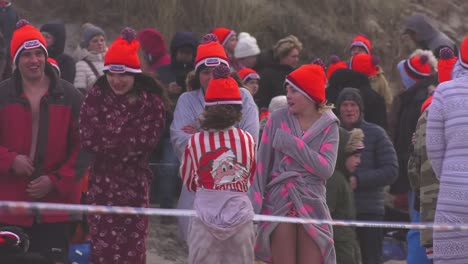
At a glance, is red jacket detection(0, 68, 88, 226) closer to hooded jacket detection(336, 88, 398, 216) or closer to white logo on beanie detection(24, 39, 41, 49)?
white logo on beanie detection(24, 39, 41, 49)

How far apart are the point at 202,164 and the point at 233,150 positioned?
8.6 inches

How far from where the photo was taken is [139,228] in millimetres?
8367

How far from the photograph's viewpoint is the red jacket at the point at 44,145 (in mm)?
8352

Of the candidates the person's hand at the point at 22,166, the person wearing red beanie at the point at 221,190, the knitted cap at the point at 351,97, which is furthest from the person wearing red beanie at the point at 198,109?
the knitted cap at the point at 351,97

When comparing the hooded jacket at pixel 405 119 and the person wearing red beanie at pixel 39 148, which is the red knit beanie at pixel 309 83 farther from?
the hooded jacket at pixel 405 119

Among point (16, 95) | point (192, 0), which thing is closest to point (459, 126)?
point (16, 95)

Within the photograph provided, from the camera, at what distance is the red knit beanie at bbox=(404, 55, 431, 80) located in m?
12.6

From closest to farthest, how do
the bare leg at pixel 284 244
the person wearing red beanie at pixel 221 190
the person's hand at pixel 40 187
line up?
the person wearing red beanie at pixel 221 190
the bare leg at pixel 284 244
the person's hand at pixel 40 187

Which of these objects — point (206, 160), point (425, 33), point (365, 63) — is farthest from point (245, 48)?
point (206, 160)

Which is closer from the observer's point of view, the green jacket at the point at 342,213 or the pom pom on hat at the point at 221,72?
the pom pom on hat at the point at 221,72

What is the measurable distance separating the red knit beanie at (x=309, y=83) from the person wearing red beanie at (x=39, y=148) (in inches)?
60.6

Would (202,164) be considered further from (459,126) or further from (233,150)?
(459,126)

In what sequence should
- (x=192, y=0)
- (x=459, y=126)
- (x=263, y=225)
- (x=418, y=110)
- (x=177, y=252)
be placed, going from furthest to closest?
(x=192, y=0)
(x=418, y=110)
(x=177, y=252)
(x=263, y=225)
(x=459, y=126)

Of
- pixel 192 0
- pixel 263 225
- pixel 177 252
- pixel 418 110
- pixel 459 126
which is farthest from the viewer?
pixel 192 0
